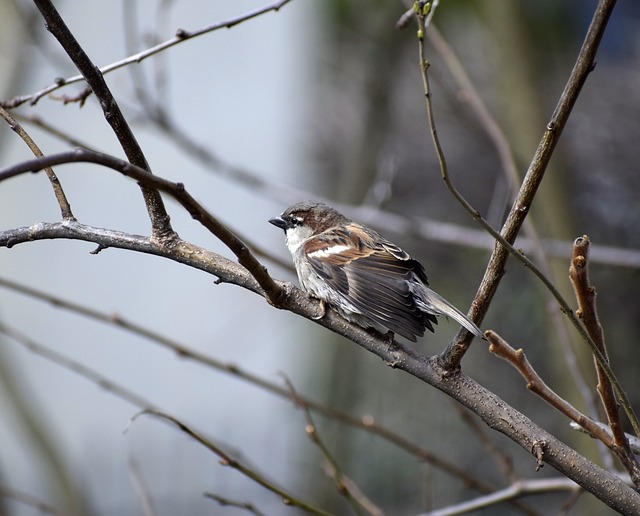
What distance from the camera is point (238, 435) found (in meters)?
7.69

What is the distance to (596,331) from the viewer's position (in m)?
1.65

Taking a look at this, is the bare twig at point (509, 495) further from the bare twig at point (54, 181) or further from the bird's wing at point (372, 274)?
the bare twig at point (54, 181)

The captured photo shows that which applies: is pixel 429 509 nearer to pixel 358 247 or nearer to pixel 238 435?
pixel 358 247

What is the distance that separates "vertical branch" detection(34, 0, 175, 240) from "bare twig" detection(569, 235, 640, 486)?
3.37 ft

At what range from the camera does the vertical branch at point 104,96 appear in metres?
1.74

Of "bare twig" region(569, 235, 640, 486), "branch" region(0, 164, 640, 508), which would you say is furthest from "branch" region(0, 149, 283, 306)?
"bare twig" region(569, 235, 640, 486)

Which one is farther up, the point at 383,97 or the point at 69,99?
the point at 383,97

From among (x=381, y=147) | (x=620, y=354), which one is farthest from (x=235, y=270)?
(x=620, y=354)

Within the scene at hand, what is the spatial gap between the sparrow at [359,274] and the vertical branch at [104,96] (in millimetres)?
803

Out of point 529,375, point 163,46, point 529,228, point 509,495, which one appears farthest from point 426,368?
point 163,46

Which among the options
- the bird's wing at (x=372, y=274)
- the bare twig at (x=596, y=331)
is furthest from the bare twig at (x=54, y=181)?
the bare twig at (x=596, y=331)

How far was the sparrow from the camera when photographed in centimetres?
263

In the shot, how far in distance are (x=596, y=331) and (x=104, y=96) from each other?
4.14 feet

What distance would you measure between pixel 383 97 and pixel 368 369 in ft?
9.86
